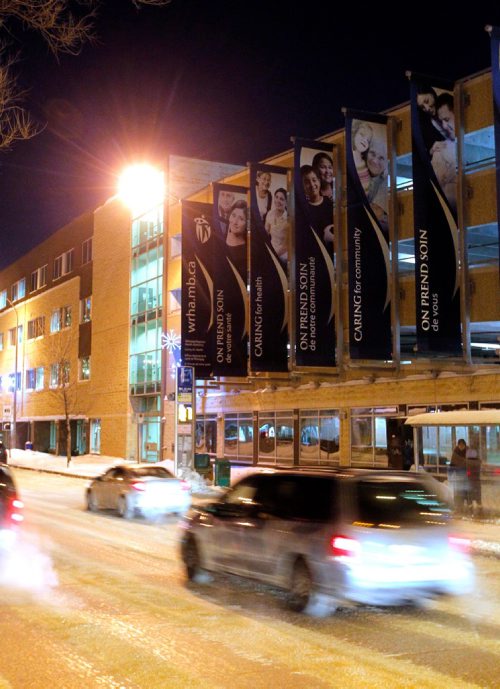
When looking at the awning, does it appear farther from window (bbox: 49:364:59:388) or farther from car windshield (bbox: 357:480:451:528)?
window (bbox: 49:364:59:388)

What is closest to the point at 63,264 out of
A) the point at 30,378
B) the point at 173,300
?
the point at 30,378

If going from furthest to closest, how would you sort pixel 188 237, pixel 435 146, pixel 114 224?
pixel 114 224 < pixel 188 237 < pixel 435 146

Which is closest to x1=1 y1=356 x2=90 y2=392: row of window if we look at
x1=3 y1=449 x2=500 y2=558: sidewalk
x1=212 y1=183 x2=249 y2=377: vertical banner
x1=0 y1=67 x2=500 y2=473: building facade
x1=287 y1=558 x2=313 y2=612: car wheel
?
x1=0 y1=67 x2=500 y2=473: building facade

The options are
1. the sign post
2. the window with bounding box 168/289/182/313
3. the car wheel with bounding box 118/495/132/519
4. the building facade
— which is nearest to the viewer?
the car wheel with bounding box 118/495/132/519

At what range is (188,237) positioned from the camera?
3328 cm

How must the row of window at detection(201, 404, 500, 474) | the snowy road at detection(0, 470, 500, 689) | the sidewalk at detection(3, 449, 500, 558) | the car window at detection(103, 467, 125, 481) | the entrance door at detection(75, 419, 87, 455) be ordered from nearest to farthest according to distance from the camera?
the snowy road at detection(0, 470, 500, 689)
the sidewalk at detection(3, 449, 500, 558)
the car window at detection(103, 467, 125, 481)
the row of window at detection(201, 404, 500, 474)
the entrance door at detection(75, 419, 87, 455)

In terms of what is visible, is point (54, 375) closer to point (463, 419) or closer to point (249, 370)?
point (249, 370)

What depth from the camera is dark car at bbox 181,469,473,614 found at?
27.4 ft

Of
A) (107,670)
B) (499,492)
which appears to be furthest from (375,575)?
(499,492)

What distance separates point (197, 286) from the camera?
3316cm

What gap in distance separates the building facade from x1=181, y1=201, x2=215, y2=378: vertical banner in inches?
84.1

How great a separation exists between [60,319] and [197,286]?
3023cm

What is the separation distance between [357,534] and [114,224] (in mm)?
44945

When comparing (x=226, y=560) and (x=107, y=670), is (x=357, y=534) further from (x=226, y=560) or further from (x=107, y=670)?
(x=107, y=670)
